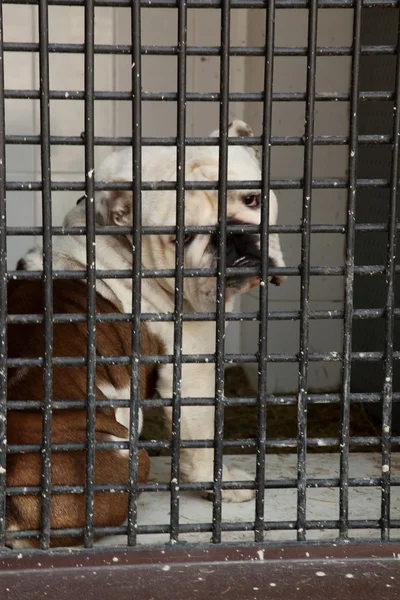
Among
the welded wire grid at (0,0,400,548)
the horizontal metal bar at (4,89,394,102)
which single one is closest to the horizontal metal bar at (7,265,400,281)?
the welded wire grid at (0,0,400,548)

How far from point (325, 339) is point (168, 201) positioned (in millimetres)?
2567

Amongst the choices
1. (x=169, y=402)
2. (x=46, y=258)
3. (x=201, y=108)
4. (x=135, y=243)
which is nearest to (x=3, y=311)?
(x=46, y=258)

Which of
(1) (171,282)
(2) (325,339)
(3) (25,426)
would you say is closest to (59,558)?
(3) (25,426)

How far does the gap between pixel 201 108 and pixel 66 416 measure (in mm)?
3087

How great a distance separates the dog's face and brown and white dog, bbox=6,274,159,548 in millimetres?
214

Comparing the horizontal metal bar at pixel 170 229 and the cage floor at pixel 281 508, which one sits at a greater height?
the horizontal metal bar at pixel 170 229

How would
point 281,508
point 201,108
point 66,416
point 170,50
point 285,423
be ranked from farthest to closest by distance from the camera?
point 201,108, point 285,423, point 281,508, point 66,416, point 170,50

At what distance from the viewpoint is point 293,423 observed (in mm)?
4801

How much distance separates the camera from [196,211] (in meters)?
2.92

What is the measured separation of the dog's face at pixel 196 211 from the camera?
286 cm

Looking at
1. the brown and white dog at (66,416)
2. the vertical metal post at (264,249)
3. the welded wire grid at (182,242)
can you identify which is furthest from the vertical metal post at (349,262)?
the brown and white dog at (66,416)

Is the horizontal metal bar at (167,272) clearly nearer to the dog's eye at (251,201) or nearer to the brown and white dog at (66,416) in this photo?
the brown and white dog at (66,416)

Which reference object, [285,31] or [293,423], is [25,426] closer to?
[293,423]

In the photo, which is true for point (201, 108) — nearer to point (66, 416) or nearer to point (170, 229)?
point (66, 416)
